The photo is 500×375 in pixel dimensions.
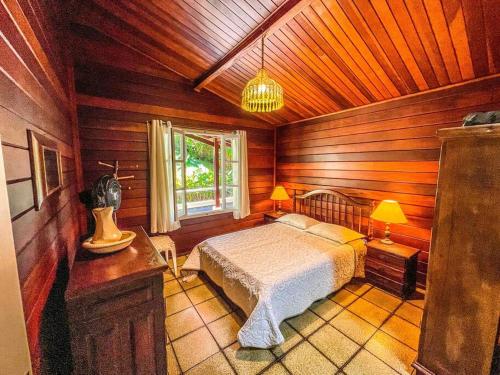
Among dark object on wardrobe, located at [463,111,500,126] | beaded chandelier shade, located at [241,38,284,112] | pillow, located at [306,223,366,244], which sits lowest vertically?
pillow, located at [306,223,366,244]

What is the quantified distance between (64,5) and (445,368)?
4.41 meters

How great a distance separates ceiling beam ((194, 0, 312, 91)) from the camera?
1715 millimetres

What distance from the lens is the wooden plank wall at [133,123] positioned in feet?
8.94

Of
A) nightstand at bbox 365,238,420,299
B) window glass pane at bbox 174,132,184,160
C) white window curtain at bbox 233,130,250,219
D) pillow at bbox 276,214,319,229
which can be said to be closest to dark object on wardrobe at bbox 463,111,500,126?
nightstand at bbox 365,238,420,299

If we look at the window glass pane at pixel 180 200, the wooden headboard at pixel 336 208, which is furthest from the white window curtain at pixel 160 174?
the wooden headboard at pixel 336 208

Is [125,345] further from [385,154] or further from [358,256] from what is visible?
[385,154]

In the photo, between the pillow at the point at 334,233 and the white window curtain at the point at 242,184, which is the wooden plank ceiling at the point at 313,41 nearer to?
the white window curtain at the point at 242,184

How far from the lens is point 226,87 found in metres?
3.33

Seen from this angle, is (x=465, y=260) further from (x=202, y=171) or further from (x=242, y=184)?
(x=202, y=171)

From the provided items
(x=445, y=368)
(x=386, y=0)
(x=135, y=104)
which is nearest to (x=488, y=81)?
(x=386, y=0)

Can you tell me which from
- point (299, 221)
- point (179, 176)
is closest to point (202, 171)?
point (179, 176)

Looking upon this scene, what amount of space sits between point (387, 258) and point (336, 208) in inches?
43.2

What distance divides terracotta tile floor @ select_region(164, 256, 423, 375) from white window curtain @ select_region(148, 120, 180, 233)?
3.54ft

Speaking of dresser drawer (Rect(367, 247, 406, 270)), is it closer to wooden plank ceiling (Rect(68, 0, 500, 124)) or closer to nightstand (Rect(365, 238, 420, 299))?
nightstand (Rect(365, 238, 420, 299))
